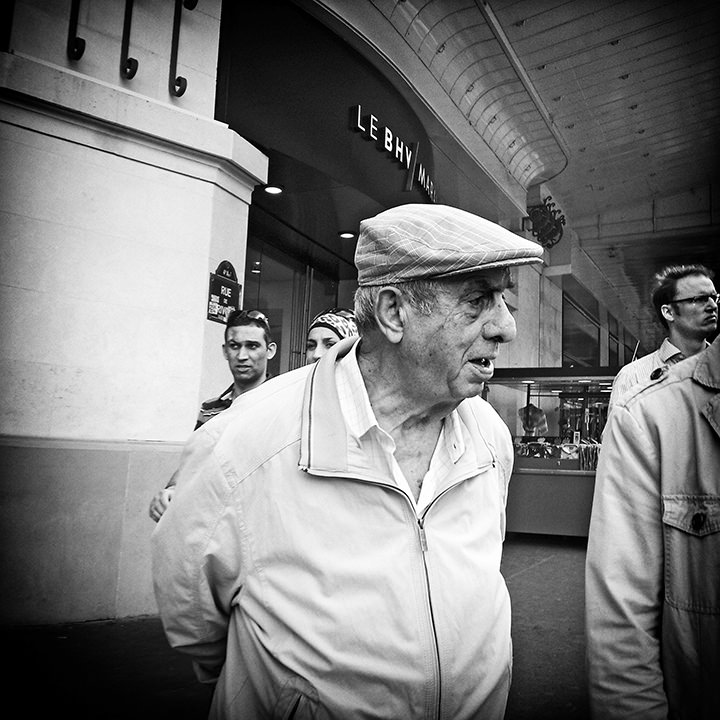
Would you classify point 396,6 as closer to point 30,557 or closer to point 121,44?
point 121,44

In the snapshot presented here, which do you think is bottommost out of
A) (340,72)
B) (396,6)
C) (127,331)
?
(127,331)

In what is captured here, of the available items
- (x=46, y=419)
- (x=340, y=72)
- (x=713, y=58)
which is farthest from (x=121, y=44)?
(x=713, y=58)

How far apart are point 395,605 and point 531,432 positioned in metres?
8.23

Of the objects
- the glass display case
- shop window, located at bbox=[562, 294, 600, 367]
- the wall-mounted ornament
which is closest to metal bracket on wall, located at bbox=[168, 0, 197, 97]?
the glass display case

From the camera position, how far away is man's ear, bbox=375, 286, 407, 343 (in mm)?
1589

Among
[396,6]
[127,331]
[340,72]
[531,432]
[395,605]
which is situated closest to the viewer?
[395,605]

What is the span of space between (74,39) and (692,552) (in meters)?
5.19

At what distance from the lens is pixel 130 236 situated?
4.96 metres

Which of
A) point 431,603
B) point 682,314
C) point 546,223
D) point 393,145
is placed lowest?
point 431,603

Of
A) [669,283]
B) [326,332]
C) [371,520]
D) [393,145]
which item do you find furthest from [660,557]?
[393,145]

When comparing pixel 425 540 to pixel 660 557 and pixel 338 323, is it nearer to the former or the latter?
pixel 660 557

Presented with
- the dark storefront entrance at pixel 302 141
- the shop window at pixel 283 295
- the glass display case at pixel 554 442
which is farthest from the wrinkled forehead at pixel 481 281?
the glass display case at pixel 554 442

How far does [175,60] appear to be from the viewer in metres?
5.20

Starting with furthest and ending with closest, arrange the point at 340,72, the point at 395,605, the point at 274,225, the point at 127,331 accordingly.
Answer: the point at 274,225 < the point at 340,72 < the point at 127,331 < the point at 395,605
